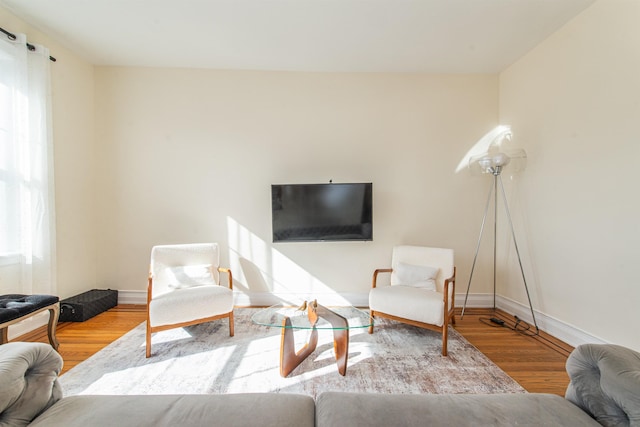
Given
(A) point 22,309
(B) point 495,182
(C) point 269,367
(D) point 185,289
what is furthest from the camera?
(B) point 495,182

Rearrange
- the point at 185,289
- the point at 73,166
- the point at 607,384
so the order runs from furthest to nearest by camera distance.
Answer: the point at 73,166
the point at 185,289
the point at 607,384

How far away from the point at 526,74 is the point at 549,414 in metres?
3.51

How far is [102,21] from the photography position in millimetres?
2727

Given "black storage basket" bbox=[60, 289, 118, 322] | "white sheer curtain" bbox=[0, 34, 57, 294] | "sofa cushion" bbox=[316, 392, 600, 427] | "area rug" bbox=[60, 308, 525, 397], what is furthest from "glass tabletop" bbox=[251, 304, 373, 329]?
"white sheer curtain" bbox=[0, 34, 57, 294]

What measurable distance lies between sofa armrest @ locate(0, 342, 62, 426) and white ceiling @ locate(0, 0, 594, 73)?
268 centimetres

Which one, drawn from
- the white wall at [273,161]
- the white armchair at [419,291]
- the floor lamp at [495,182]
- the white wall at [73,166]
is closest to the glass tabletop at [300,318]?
the white armchair at [419,291]

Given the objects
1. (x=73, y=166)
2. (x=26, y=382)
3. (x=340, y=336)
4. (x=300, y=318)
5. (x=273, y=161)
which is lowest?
(x=340, y=336)

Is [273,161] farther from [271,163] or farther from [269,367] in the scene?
[269,367]

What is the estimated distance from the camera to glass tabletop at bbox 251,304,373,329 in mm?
2135

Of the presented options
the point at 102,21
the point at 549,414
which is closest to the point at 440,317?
the point at 549,414

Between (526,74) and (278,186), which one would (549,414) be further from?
(526,74)

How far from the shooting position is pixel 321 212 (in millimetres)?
3428

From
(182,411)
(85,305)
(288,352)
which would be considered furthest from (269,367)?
(85,305)

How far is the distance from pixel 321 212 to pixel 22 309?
2667mm
